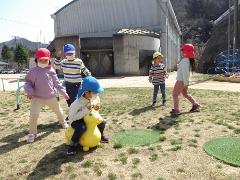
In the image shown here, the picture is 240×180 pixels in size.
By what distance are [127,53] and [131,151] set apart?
22.0 m

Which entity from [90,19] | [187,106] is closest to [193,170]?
[187,106]

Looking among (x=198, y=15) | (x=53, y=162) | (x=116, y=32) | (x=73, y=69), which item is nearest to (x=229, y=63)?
(x=116, y=32)

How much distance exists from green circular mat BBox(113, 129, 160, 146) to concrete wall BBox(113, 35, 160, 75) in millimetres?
20470

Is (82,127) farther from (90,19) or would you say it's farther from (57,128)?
(90,19)

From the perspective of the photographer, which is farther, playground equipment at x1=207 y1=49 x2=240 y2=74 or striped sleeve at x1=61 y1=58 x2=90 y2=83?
playground equipment at x1=207 y1=49 x2=240 y2=74

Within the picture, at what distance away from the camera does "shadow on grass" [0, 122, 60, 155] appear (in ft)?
19.7

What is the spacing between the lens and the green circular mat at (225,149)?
4.89 m

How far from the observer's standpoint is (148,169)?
4719 mm

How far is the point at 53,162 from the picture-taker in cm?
511

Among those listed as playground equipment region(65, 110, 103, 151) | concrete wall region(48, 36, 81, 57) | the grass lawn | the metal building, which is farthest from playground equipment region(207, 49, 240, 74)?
playground equipment region(65, 110, 103, 151)

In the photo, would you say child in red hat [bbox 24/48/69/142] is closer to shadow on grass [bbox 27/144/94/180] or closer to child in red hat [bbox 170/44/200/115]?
shadow on grass [bbox 27/144/94/180]

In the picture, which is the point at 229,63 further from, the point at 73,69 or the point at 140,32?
the point at 73,69

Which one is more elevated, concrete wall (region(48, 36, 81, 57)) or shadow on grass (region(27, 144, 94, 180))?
concrete wall (region(48, 36, 81, 57))

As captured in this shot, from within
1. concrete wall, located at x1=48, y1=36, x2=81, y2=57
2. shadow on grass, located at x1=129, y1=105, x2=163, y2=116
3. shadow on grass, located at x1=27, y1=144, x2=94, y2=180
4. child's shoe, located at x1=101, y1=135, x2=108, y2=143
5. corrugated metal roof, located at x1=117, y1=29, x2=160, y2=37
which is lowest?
shadow on grass, located at x1=27, y1=144, x2=94, y2=180
